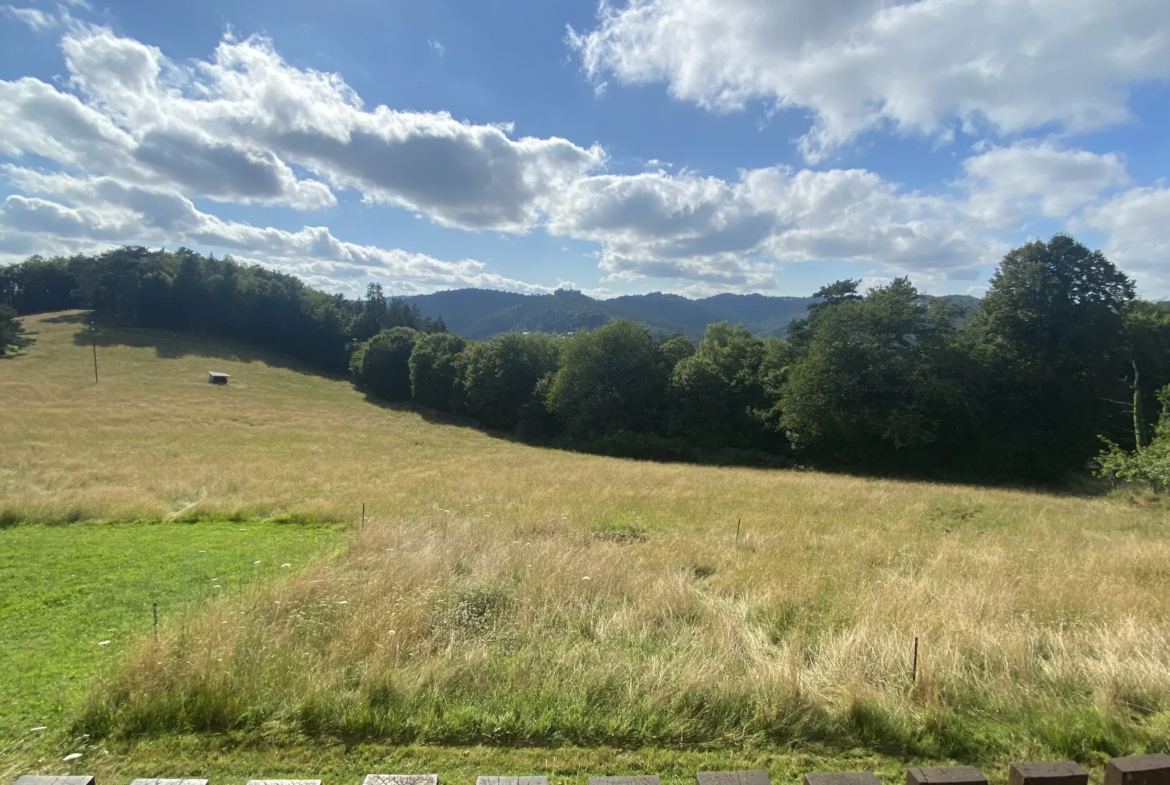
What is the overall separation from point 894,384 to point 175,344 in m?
79.7

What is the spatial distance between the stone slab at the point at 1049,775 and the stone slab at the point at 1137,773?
0.31ft

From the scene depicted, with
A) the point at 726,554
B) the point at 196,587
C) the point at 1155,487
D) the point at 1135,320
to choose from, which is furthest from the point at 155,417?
the point at 1135,320

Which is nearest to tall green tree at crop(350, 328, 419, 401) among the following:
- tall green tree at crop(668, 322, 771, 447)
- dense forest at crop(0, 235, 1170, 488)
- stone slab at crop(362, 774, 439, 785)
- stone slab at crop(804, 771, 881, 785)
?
dense forest at crop(0, 235, 1170, 488)

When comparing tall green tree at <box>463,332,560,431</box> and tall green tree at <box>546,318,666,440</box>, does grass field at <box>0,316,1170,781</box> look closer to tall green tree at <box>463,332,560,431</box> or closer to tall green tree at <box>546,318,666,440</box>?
tall green tree at <box>546,318,666,440</box>

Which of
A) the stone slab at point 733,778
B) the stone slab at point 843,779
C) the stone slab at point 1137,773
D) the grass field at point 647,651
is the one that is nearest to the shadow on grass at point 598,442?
the grass field at point 647,651

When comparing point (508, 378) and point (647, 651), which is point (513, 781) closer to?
point (647, 651)

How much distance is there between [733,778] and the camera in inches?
85.4

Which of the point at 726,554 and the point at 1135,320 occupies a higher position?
the point at 1135,320

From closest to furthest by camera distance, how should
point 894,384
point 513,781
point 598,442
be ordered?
point 513,781 → point 894,384 → point 598,442

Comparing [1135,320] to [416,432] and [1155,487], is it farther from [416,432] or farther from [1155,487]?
[416,432]

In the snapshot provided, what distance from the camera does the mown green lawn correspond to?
13.0 ft

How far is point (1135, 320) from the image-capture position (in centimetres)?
3716

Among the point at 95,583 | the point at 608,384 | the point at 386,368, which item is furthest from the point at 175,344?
the point at 95,583

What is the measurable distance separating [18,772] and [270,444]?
30229 millimetres
